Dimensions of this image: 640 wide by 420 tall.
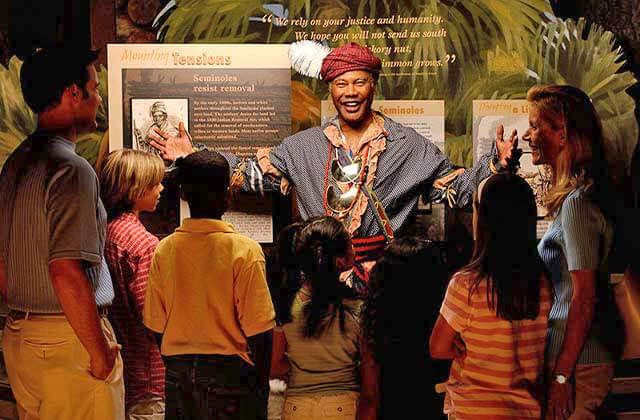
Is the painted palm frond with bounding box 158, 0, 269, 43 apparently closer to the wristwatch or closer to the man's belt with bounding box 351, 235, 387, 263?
the man's belt with bounding box 351, 235, 387, 263

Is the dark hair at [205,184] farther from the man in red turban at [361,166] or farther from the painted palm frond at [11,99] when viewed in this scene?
the painted palm frond at [11,99]

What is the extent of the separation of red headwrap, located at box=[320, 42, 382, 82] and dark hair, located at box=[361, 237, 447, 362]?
88cm

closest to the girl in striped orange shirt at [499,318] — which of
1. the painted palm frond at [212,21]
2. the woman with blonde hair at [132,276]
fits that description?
the woman with blonde hair at [132,276]

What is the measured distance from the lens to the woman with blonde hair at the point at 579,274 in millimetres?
3316

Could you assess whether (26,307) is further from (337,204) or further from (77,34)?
(77,34)

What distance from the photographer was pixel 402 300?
3.73m

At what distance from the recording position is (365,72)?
4223mm

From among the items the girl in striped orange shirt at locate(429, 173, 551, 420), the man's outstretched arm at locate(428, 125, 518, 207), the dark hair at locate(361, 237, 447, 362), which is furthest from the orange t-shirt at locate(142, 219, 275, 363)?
the man's outstretched arm at locate(428, 125, 518, 207)

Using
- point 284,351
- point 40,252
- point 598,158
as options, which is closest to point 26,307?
point 40,252

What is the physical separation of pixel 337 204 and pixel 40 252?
5.42 ft

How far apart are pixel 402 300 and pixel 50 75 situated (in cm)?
170

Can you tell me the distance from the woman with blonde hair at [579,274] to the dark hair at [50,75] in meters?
1.92

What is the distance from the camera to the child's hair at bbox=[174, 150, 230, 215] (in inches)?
131

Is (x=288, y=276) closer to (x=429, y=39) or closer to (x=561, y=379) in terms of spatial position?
(x=561, y=379)
